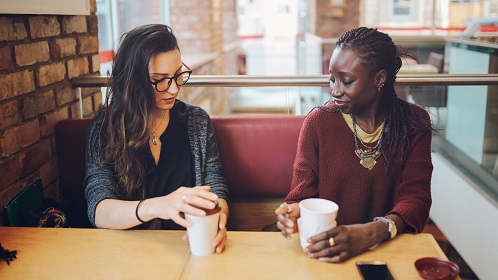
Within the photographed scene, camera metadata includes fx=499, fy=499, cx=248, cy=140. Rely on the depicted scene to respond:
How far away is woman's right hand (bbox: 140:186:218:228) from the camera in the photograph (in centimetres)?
118

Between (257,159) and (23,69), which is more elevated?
(23,69)

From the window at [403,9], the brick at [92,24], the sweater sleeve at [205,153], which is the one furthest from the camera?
the window at [403,9]

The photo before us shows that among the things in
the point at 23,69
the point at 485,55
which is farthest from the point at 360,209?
the point at 485,55

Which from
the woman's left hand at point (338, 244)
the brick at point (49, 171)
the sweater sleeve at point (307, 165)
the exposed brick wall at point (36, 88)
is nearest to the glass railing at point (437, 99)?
the exposed brick wall at point (36, 88)

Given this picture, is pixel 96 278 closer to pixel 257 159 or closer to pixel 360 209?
pixel 360 209

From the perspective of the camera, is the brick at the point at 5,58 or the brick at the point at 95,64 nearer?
the brick at the point at 5,58

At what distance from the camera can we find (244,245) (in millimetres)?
1260

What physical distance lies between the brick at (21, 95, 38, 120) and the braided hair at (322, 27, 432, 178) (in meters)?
1.11

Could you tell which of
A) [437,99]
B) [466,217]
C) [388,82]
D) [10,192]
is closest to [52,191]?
[10,192]

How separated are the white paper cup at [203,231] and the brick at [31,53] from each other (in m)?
0.96

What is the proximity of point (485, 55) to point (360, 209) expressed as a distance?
6.54ft

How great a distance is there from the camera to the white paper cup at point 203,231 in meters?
1.18

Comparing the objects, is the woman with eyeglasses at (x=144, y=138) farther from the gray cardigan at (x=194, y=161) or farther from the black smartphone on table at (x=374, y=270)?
the black smartphone on table at (x=374, y=270)

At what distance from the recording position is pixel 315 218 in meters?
1.15
